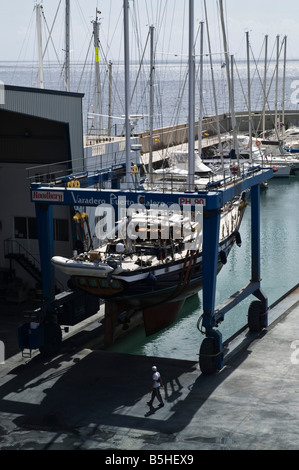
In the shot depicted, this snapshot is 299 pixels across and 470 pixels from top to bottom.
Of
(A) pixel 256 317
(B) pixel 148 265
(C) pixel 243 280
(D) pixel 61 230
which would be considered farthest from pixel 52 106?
(C) pixel 243 280

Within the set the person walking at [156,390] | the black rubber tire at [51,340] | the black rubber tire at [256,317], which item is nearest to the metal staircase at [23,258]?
the black rubber tire at [51,340]

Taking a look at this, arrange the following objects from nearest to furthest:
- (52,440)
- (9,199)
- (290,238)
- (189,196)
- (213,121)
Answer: (52,440), (189,196), (9,199), (290,238), (213,121)

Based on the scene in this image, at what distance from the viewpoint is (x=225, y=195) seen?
23719 mm

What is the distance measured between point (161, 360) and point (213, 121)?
6738 centimetres

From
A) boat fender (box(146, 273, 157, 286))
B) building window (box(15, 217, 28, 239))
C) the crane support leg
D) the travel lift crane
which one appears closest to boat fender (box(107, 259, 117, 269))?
boat fender (box(146, 273, 157, 286))

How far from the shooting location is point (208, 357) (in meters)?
23.1

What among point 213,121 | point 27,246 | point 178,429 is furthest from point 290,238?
point 213,121

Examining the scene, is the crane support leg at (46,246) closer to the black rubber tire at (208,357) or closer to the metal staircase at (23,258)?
the metal staircase at (23,258)

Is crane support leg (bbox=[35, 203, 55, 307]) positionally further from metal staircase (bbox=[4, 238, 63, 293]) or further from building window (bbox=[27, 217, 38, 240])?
building window (bbox=[27, 217, 38, 240])

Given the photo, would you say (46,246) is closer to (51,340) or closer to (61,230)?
(51,340)

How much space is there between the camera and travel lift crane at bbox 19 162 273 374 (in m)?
23.2

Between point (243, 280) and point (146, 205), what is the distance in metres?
16.0

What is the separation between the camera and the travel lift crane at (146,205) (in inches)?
913

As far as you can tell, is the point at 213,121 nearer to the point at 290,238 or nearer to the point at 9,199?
the point at 290,238
